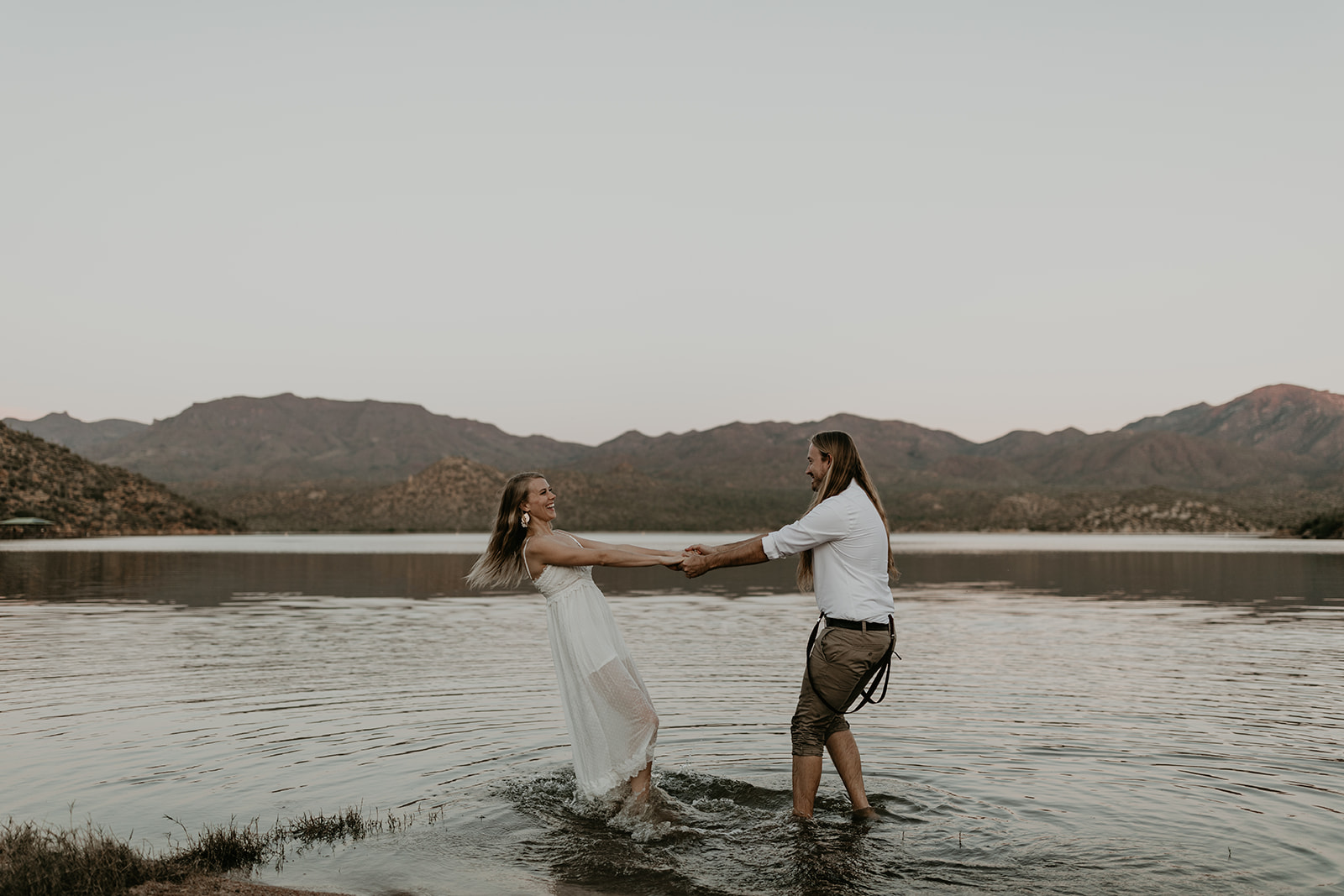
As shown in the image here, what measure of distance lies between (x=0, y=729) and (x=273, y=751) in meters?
3.51

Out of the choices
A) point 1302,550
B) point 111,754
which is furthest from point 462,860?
point 1302,550

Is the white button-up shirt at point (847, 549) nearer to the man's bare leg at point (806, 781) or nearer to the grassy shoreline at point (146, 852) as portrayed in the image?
the man's bare leg at point (806, 781)

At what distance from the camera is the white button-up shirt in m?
8.08

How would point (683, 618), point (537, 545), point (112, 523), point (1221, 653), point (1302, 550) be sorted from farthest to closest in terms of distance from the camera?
point (112, 523)
point (1302, 550)
point (683, 618)
point (1221, 653)
point (537, 545)

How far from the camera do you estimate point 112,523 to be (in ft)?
345

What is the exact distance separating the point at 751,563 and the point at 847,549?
28.2 inches

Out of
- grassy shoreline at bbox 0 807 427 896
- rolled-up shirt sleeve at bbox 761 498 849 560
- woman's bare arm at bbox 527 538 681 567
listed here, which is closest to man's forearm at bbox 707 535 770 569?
rolled-up shirt sleeve at bbox 761 498 849 560

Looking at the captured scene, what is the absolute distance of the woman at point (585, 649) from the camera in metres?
8.90

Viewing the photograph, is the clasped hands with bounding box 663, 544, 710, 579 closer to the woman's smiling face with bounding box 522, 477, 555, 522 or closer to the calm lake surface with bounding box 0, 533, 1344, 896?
the woman's smiling face with bounding box 522, 477, 555, 522

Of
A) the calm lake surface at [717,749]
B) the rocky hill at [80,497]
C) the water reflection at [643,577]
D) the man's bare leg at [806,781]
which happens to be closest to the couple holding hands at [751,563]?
the man's bare leg at [806,781]

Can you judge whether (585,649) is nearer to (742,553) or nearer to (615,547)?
(615,547)

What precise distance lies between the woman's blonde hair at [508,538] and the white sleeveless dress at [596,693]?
303mm

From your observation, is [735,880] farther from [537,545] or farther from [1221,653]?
[1221,653]

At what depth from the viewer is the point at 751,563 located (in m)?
8.23
